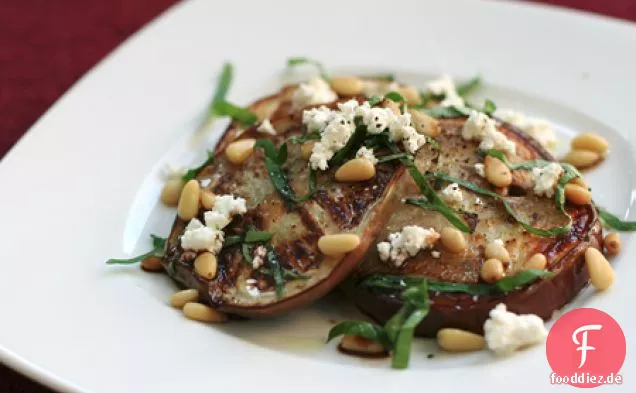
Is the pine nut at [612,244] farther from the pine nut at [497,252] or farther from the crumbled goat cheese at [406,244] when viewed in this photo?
the crumbled goat cheese at [406,244]

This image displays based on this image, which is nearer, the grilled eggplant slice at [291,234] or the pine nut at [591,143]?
the grilled eggplant slice at [291,234]

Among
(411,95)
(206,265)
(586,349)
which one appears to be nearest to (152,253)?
(206,265)

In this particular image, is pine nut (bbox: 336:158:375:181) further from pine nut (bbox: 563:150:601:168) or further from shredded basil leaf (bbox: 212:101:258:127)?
pine nut (bbox: 563:150:601:168)

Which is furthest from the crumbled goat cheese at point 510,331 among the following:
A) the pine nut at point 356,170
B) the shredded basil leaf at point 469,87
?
the shredded basil leaf at point 469,87

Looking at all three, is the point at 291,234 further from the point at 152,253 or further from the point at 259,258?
the point at 152,253

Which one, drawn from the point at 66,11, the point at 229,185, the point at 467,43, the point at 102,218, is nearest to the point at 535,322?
the point at 229,185

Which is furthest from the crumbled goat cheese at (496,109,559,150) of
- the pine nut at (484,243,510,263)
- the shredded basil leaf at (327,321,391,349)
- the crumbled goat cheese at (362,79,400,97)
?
the shredded basil leaf at (327,321,391,349)
